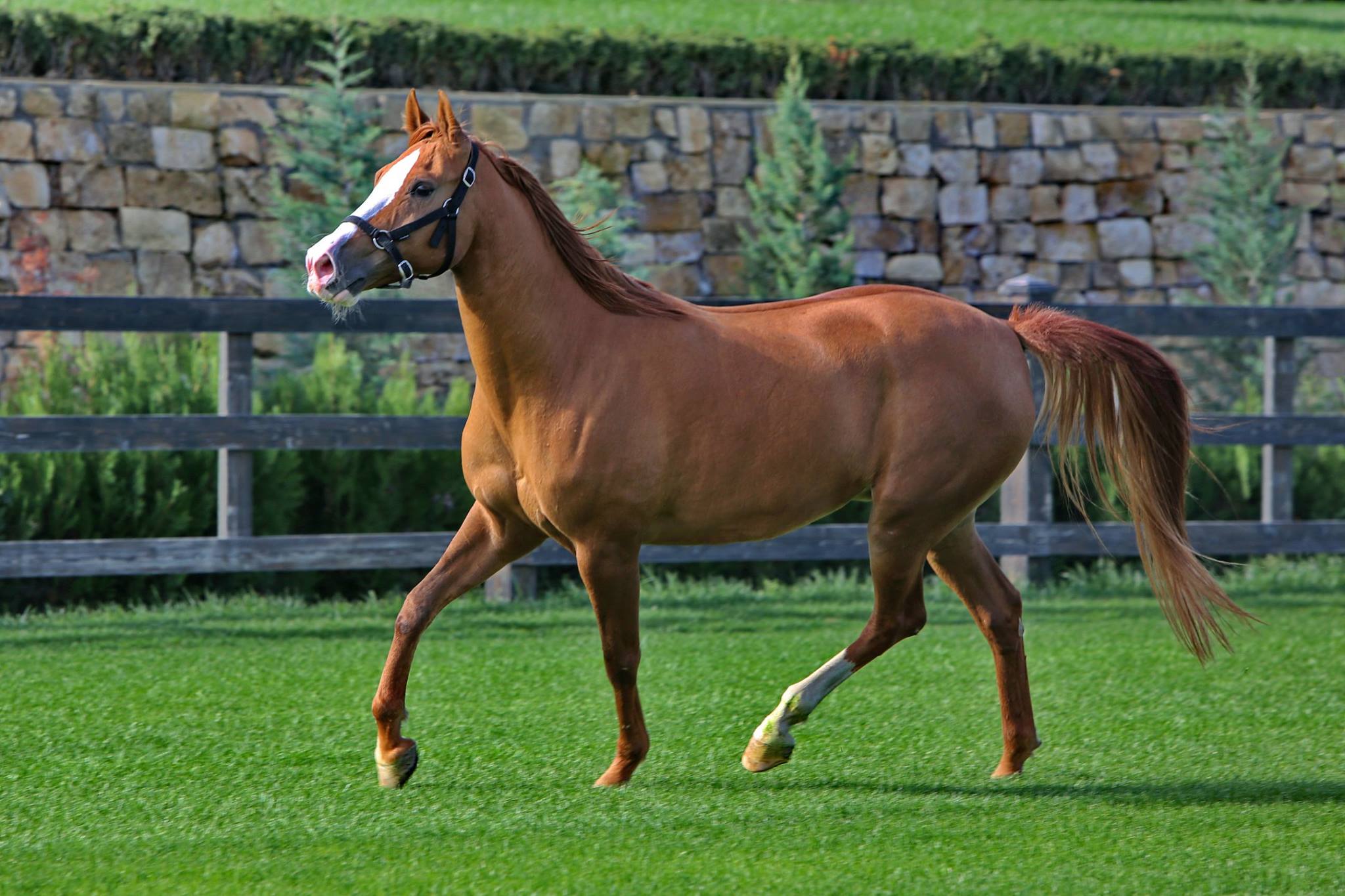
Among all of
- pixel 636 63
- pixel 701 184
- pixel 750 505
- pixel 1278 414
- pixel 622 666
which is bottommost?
pixel 622 666

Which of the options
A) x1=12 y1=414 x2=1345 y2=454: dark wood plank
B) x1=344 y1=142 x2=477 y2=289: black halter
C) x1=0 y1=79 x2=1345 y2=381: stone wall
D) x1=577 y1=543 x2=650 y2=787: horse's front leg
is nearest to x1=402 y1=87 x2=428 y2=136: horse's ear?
x1=344 y1=142 x2=477 y2=289: black halter

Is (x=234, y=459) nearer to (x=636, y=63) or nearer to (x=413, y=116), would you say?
(x=413, y=116)

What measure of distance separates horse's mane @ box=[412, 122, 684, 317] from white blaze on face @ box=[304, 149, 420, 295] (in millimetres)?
187

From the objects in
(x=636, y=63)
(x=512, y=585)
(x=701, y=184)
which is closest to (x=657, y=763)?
(x=512, y=585)

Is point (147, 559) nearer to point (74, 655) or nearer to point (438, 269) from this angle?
point (74, 655)

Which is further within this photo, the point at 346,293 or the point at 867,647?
the point at 867,647

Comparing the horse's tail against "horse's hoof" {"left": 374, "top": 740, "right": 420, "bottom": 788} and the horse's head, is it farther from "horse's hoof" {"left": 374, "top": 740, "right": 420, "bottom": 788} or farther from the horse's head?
"horse's hoof" {"left": 374, "top": 740, "right": 420, "bottom": 788}

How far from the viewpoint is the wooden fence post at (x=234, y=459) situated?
6.29 m

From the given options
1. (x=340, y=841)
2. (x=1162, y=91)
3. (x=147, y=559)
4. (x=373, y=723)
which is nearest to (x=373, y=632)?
(x=147, y=559)

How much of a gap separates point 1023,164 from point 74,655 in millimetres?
9190

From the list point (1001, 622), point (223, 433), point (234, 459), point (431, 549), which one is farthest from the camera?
point (431, 549)

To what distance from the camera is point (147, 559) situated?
612 centimetres

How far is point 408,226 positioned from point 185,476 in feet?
13.5

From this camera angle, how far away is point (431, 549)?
6.44 meters
